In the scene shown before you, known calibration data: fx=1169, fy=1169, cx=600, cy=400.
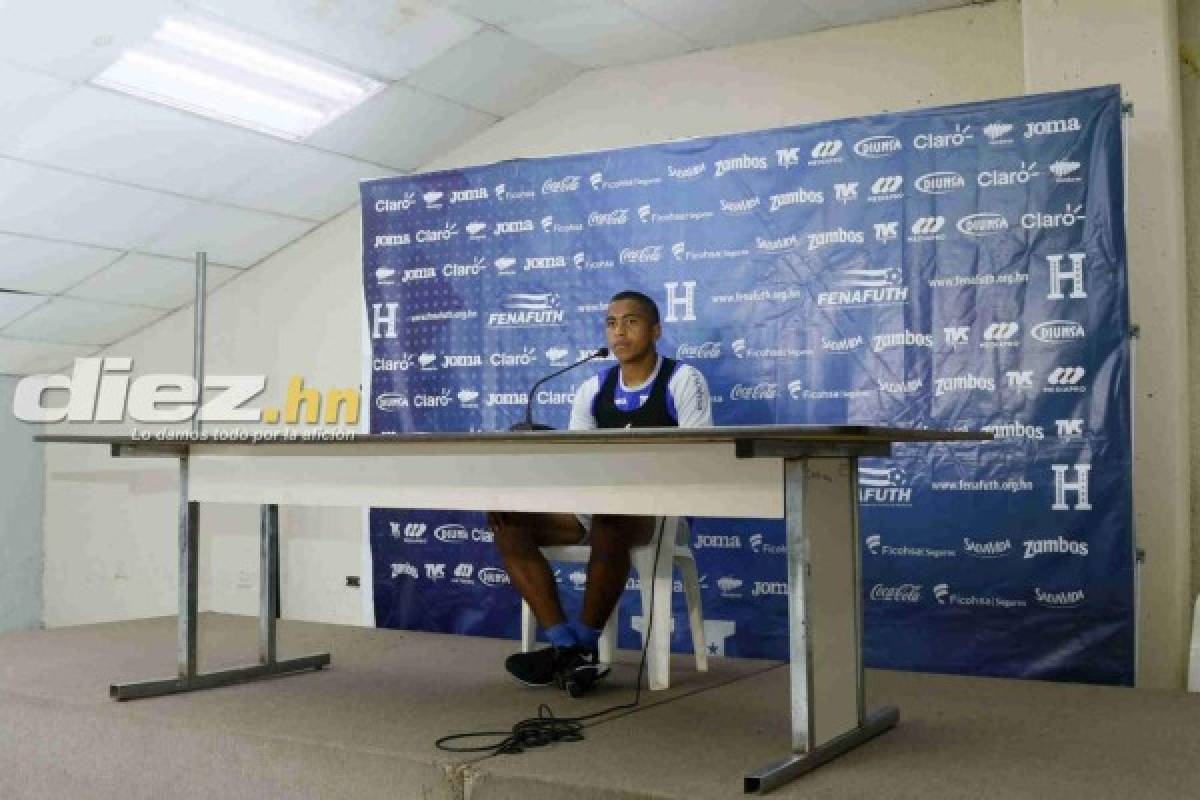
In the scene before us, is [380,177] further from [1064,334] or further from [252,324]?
[1064,334]

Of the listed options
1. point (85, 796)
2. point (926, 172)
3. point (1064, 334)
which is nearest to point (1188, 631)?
point (1064, 334)

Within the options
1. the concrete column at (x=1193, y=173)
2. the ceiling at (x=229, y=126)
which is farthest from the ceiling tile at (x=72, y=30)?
the concrete column at (x=1193, y=173)

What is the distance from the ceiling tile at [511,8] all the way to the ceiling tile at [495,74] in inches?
4.8

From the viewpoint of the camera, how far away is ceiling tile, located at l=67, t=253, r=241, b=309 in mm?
5121

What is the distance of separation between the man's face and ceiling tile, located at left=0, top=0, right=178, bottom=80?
1.70 m

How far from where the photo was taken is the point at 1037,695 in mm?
2977

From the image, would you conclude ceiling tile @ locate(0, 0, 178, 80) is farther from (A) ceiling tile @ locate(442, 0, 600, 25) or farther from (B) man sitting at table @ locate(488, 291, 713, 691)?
(B) man sitting at table @ locate(488, 291, 713, 691)

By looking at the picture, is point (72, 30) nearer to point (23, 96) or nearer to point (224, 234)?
point (23, 96)

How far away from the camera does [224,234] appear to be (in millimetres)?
5098

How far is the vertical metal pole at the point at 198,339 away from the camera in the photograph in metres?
4.81

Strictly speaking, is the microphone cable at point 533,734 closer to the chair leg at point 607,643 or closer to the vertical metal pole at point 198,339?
the chair leg at point 607,643

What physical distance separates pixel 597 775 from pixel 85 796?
4.04 ft

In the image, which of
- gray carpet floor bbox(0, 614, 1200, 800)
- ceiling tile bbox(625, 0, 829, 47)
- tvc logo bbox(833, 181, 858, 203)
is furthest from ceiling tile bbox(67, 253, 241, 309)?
tvc logo bbox(833, 181, 858, 203)

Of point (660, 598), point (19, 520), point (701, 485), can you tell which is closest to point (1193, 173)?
point (660, 598)
